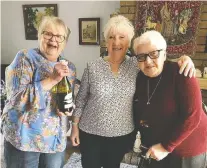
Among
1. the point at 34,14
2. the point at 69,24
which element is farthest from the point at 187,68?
the point at 34,14

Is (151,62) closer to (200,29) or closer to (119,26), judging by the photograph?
(119,26)

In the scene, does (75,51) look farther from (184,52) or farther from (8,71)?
(8,71)

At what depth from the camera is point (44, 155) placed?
1.19 m

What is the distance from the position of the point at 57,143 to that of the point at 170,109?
588mm

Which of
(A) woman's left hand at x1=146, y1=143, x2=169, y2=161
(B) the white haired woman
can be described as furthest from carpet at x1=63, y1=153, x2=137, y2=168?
(A) woman's left hand at x1=146, y1=143, x2=169, y2=161

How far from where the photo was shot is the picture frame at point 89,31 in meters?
2.96

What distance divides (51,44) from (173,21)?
1830 millimetres

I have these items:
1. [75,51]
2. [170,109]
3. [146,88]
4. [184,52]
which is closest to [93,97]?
[146,88]

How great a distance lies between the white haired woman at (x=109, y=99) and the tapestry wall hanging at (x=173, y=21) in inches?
57.7

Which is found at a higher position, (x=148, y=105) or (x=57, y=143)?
(x=148, y=105)

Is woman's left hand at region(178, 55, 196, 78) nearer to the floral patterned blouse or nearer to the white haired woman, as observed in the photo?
the white haired woman

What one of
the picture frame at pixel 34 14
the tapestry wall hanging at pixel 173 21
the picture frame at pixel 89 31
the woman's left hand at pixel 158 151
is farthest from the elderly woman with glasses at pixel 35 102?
the picture frame at pixel 34 14

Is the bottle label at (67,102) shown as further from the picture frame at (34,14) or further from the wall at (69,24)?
the picture frame at (34,14)

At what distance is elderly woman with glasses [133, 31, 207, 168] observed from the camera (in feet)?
3.25
